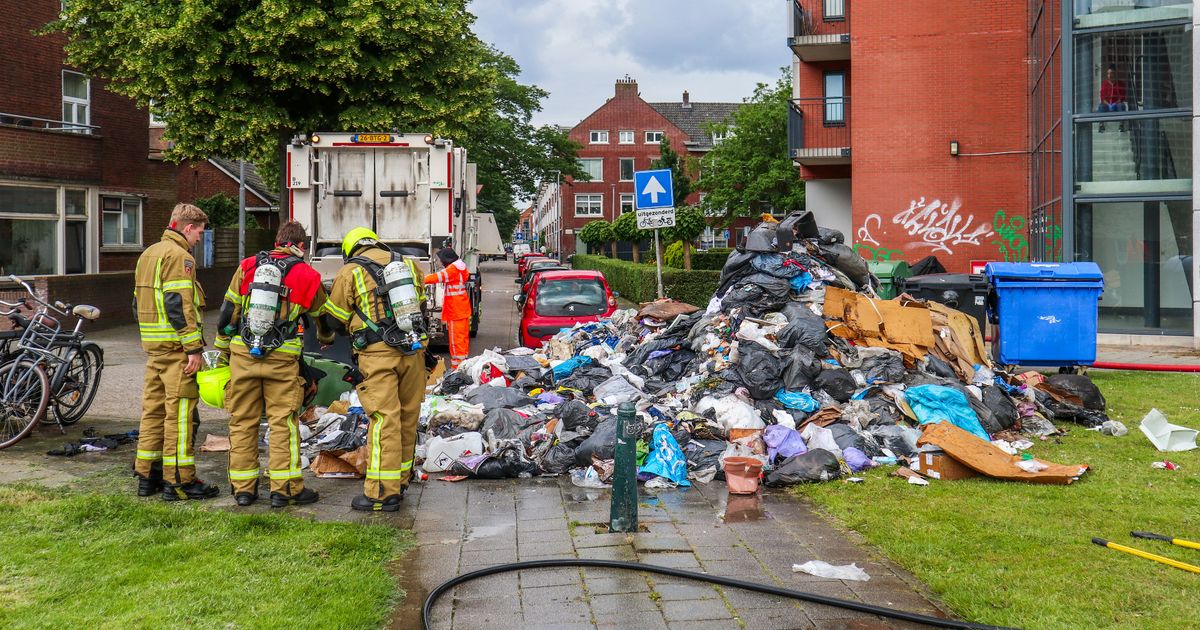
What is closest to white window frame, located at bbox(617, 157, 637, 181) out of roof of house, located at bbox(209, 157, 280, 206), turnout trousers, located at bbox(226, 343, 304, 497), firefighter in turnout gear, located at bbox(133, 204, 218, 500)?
roof of house, located at bbox(209, 157, 280, 206)

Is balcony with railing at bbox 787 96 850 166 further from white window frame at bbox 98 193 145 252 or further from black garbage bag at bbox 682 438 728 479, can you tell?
black garbage bag at bbox 682 438 728 479

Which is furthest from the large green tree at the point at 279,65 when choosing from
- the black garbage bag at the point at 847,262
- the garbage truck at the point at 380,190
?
the black garbage bag at the point at 847,262

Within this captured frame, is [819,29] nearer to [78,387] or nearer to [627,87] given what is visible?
[78,387]

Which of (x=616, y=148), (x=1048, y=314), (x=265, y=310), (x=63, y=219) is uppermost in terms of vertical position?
(x=616, y=148)

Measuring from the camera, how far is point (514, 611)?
4641 millimetres

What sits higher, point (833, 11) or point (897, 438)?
point (833, 11)

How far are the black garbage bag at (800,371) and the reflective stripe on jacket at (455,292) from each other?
5.61m

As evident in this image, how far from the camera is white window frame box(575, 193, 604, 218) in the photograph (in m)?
78.4

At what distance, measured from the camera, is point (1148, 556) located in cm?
520

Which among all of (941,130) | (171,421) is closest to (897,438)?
(171,421)

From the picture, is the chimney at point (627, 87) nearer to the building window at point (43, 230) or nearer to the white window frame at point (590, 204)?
the white window frame at point (590, 204)

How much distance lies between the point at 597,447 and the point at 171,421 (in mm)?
2972

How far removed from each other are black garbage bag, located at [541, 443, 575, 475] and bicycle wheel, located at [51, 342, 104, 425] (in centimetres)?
429

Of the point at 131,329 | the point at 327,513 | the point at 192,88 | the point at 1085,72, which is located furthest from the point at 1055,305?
the point at 131,329
